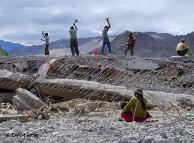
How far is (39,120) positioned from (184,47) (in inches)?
369

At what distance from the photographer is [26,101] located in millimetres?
13422

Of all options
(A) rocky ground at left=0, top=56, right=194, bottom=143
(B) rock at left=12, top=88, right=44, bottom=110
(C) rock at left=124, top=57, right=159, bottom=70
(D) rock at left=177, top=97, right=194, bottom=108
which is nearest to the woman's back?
(A) rocky ground at left=0, top=56, right=194, bottom=143

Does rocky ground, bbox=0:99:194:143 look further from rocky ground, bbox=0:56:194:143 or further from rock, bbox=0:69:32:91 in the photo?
rock, bbox=0:69:32:91

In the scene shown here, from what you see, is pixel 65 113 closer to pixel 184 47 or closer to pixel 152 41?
pixel 184 47

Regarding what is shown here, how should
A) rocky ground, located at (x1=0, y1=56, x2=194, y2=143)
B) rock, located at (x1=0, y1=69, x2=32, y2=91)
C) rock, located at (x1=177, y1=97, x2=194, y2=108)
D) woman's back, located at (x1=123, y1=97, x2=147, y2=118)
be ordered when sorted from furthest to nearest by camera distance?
1. rock, located at (x1=0, y1=69, x2=32, y2=91)
2. rock, located at (x1=177, y1=97, x2=194, y2=108)
3. woman's back, located at (x1=123, y1=97, x2=147, y2=118)
4. rocky ground, located at (x1=0, y1=56, x2=194, y2=143)

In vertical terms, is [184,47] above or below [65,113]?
above

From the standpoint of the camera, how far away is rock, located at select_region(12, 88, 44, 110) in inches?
515

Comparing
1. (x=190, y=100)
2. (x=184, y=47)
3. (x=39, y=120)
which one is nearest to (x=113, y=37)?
(x=184, y=47)

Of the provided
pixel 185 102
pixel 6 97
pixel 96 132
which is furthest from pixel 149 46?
pixel 96 132

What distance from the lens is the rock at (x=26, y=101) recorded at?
42.9 ft

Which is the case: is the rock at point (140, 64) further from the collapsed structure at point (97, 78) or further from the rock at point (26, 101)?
the rock at point (26, 101)

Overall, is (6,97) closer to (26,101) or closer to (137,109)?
(26,101)

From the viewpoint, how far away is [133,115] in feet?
33.3

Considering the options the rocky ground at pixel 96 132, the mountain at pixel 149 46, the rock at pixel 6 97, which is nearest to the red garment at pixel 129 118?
the rocky ground at pixel 96 132
